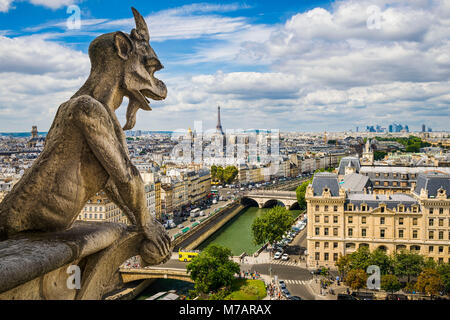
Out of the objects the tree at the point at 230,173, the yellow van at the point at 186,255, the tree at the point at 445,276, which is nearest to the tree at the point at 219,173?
the tree at the point at 230,173

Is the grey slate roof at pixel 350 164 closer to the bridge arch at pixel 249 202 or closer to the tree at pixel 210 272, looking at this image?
the bridge arch at pixel 249 202

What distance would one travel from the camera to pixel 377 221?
24922 millimetres

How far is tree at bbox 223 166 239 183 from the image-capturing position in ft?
210

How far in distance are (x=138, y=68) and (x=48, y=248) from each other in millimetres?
1594

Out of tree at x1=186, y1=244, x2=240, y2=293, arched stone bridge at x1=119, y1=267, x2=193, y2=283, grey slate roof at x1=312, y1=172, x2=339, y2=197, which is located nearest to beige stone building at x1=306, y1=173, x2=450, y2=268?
grey slate roof at x1=312, y1=172, x2=339, y2=197

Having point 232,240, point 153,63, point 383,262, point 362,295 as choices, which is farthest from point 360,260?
point 153,63

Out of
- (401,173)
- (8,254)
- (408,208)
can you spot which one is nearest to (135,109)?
(8,254)

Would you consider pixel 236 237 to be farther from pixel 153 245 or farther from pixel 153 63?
pixel 153 63

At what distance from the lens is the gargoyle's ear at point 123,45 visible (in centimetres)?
322

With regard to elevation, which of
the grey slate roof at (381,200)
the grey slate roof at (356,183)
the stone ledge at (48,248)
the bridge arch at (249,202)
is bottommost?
the bridge arch at (249,202)

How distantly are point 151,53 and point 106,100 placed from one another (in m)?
0.62

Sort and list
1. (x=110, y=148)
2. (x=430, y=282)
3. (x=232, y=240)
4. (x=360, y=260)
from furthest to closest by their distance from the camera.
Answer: (x=232, y=240) < (x=360, y=260) < (x=430, y=282) < (x=110, y=148)

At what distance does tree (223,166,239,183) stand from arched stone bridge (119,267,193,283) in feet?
132
